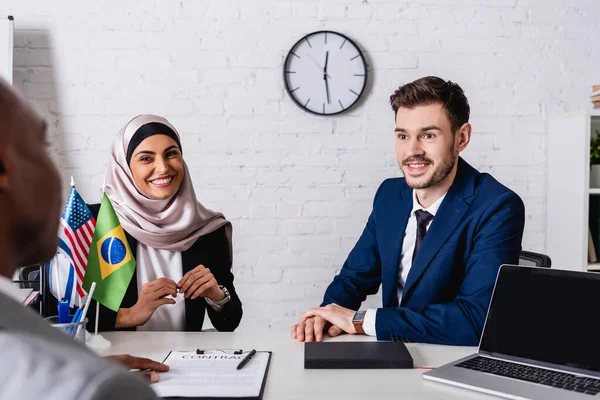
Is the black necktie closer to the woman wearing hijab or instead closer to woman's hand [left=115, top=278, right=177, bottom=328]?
the woman wearing hijab

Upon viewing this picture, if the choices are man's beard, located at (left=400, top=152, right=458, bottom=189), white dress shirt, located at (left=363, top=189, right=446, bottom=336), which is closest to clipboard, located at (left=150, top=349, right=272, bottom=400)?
white dress shirt, located at (left=363, top=189, right=446, bottom=336)

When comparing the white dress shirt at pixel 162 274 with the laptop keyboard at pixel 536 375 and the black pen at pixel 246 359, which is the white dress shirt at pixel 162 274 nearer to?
the black pen at pixel 246 359

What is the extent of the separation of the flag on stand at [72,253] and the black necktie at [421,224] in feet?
3.09

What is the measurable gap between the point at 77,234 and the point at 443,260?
3.22 ft

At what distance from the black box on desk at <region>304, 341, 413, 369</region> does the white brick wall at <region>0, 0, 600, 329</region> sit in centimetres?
157

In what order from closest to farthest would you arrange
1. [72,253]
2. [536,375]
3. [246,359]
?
[536,375]
[246,359]
[72,253]

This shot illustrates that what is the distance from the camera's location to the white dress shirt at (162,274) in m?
1.93

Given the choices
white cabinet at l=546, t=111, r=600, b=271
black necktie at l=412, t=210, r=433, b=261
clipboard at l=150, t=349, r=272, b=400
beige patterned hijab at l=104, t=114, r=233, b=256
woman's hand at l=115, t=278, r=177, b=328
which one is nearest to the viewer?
clipboard at l=150, t=349, r=272, b=400

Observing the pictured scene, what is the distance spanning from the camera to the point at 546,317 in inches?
49.1

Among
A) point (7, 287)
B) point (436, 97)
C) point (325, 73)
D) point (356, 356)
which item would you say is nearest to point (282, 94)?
point (325, 73)

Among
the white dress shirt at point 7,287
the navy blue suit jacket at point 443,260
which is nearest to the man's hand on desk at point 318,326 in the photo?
the navy blue suit jacket at point 443,260

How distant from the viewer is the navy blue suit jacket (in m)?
1.51

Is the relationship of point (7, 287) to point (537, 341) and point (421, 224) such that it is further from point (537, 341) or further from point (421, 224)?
point (421, 224)

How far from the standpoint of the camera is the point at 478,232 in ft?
5.71
